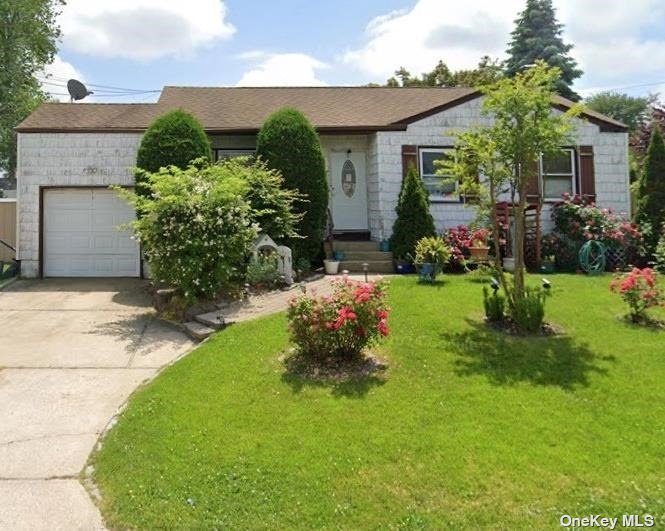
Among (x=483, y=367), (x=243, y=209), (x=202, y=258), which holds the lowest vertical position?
(x=483, y=367)

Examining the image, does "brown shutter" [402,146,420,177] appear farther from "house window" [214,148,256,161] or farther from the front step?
"house window" [214,148,256,161]

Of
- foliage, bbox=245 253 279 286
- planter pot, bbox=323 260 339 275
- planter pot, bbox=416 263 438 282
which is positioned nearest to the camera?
foliage, bbox=245 253 279 286

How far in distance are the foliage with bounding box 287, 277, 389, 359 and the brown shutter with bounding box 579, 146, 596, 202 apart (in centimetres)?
969

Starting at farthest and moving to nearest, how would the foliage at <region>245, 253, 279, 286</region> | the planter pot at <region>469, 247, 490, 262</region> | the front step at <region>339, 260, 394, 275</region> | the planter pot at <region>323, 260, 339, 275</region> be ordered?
1. the front step at <region>339, 260, 394, 275</region>
2. the planter pot at <region>323, 260, 339, 275</region>
3. the planter pot at <region>469, 247, 490, 262</region>
4. the foliage at <region>245, 253, 279, 286</region>

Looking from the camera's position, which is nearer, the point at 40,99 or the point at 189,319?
the point at 189,319

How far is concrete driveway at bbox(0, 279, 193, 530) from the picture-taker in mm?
3748

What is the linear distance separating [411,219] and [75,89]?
12.2 meters

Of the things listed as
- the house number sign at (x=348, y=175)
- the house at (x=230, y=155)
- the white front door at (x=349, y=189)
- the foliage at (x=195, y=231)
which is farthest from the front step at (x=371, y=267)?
the foliage at (x=195, y=231)

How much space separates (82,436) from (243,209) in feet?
16.2

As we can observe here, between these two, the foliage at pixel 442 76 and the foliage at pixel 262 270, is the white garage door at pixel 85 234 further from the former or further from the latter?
the foliage at pixel 442 76

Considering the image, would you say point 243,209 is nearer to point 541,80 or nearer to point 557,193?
point 541,80

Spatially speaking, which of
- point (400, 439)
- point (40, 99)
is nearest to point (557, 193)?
point (400, 439)

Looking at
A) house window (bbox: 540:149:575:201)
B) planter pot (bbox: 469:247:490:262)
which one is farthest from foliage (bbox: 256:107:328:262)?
house window (bbox: 540:149:575:201)

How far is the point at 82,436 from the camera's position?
15.5 ft
